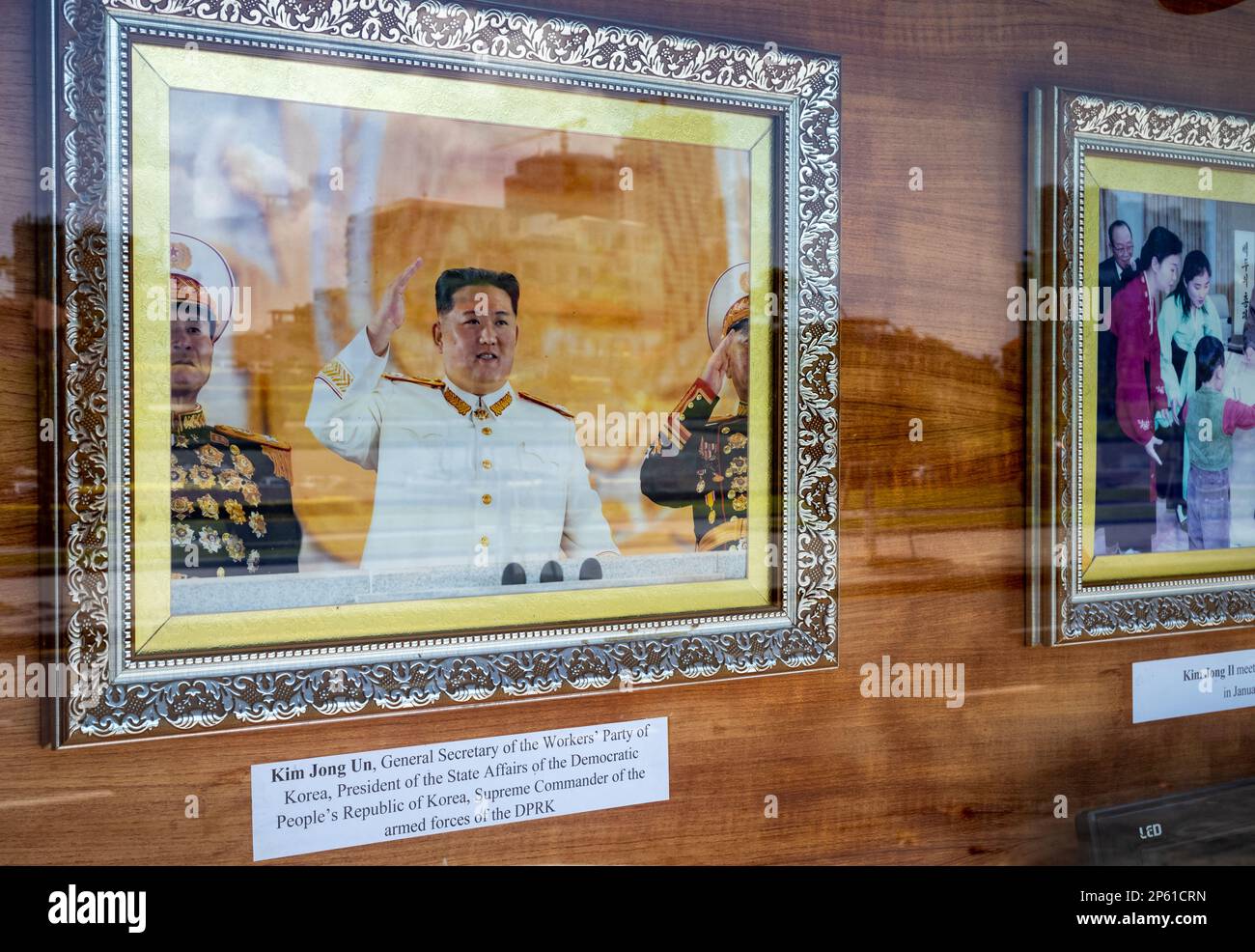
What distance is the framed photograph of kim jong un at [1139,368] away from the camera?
160cm

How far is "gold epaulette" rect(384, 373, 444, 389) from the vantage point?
1.26 meters

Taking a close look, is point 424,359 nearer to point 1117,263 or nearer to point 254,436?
point 254,436

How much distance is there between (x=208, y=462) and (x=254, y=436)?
0.20 ft

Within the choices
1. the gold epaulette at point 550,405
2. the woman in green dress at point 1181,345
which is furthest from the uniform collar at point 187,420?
the woman in green dress at point 1181,345

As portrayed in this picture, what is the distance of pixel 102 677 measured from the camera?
1146 millimetres

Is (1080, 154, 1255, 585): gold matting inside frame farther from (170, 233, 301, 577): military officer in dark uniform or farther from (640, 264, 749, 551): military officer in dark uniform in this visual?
(170, 233, 301, 577): military officer in dark uniform

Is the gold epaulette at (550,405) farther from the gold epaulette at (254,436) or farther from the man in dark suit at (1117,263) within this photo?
the man in dark suit at (1117,263)

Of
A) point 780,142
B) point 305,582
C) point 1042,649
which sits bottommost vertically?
point 1042,649
